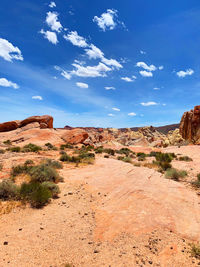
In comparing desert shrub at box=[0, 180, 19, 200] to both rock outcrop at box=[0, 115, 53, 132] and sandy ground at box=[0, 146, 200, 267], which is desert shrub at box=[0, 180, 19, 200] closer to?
sandy ground at box=[0, 146, 200, 267]

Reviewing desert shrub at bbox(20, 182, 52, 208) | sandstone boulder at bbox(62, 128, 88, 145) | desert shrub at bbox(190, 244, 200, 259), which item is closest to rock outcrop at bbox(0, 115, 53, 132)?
sandstone boulder at bbox(62, 128, 88, 145)

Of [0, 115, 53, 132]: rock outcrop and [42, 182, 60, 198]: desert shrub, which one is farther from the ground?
[0, 115, 53, 132]: rock outcrop

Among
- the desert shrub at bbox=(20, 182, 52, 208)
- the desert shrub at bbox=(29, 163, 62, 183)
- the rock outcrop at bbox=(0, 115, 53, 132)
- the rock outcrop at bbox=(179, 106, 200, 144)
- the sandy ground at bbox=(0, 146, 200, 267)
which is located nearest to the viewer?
the sandy ground at bbox=(0, 146, 200, 267)

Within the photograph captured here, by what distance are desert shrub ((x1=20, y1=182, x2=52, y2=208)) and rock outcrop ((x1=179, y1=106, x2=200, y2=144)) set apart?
34.4 metres

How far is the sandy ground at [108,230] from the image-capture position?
339 cm

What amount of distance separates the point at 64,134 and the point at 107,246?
30042 millimetres

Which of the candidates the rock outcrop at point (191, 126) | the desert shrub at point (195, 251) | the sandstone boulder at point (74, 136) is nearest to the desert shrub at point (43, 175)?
the desert shrub at point (195, 251)

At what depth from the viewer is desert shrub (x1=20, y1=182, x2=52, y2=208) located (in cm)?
599

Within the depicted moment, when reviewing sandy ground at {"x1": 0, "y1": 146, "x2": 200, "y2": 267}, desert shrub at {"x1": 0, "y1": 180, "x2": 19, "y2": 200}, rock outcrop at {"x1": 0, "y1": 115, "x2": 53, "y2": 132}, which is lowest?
sandy ground at {"x1": 0, "y1": 146, "x2": 200, "y2": 267}

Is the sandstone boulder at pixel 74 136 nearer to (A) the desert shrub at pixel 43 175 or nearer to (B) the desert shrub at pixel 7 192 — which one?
(A) the desert shrub at pixel 43 175

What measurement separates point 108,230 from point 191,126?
121ft

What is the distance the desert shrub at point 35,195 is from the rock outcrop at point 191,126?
34.4 meters

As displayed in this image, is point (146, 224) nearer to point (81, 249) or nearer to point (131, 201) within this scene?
point (131, 201)

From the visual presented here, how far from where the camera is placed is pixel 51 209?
5816 mm
